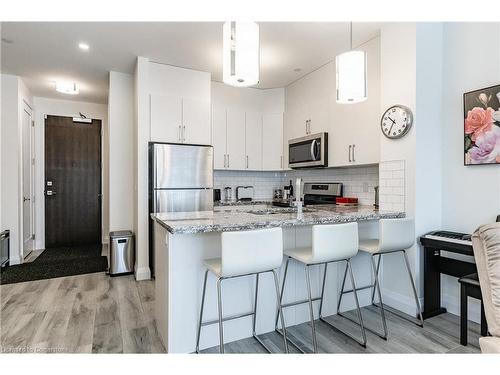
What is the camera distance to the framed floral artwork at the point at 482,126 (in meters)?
2.36

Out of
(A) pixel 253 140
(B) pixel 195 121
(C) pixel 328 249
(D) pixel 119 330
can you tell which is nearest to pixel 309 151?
(A) pixel 253 140

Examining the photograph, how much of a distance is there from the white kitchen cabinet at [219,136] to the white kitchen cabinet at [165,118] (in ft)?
2.20

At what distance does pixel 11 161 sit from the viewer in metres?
4.21

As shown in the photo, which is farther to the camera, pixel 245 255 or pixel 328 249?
pixel 328 249

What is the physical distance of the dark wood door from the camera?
5.41 m

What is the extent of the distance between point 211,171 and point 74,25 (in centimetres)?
208

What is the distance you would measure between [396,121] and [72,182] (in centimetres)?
552

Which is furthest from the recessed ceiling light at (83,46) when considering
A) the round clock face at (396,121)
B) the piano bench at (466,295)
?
the piano bench at (466,295)

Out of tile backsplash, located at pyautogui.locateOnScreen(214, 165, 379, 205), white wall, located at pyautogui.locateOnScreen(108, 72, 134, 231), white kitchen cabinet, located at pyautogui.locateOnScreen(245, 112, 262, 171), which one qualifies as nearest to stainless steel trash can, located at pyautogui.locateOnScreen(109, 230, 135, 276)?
white wall, located at pyautogui.locateOnScreen(108, 72, 134, 231)

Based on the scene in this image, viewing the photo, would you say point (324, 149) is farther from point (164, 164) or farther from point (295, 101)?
point (164, 164)

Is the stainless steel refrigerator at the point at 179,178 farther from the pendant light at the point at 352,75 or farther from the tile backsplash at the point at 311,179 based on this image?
the pendant light at the point at 352,75

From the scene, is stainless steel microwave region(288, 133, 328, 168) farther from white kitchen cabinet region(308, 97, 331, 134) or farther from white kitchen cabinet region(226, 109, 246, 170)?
white kitchen cabinet region(226, 109, 246, 170)

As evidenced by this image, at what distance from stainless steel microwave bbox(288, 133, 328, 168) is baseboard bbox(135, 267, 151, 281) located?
7.98 feet

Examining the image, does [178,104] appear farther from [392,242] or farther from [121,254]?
[392,242]
